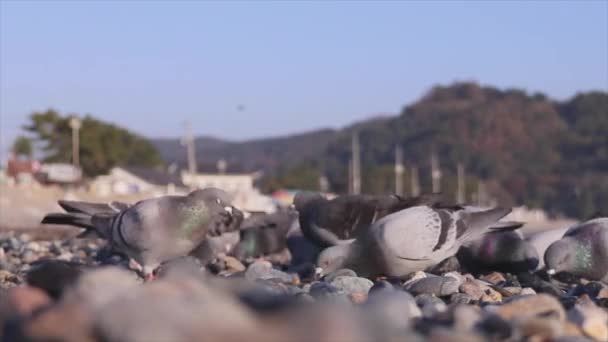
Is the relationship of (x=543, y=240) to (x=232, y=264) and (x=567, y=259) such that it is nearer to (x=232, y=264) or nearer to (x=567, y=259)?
(x=567, y=259)

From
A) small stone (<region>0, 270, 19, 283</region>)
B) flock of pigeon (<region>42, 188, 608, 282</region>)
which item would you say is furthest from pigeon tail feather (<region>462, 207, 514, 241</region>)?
small stone (<region>0, 270, 19, 283</region>)

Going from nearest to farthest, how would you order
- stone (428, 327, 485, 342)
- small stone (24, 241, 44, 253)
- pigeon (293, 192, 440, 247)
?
stone (428, 327, 485, 342) → pigeon (293, 192, 440, 247) → small stone (24, 241, 44, 253)

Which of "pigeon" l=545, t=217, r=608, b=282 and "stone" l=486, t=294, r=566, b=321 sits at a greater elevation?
"stone" l=486, t=294, r=566, b=321

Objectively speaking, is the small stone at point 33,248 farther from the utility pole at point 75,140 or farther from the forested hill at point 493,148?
the forested hill at point 493,148

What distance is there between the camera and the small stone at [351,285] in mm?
5670

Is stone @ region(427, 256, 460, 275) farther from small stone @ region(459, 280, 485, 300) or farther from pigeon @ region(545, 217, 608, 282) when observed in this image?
small stone @ region(459, 280, 485, 300)

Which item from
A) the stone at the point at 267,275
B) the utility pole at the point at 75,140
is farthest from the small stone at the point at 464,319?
the utility pole at the point at 75,140

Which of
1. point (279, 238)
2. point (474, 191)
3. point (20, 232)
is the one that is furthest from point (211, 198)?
point (474, 191)

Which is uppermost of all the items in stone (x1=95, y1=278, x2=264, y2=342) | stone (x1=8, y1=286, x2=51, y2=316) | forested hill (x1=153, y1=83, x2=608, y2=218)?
stone (x1=95, y1=278, x2=264, y2=342)

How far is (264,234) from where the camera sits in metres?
10.8

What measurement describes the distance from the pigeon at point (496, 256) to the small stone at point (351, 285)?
2759 mm

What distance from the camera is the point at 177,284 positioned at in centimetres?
307

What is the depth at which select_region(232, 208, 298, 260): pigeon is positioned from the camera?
34.0ft

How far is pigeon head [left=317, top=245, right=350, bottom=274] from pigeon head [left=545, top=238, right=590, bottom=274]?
58.6 inches
